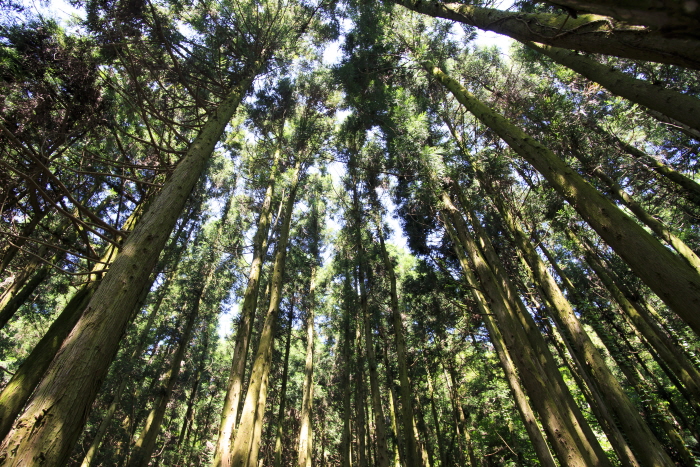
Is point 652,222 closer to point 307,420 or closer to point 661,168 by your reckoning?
point 661,168

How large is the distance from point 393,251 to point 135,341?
14.7 m

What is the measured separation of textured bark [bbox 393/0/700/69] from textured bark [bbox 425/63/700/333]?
1.44m

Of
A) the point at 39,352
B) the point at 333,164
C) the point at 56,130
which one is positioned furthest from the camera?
the point at 333,164

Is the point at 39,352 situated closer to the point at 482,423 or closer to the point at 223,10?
the point at 223,10

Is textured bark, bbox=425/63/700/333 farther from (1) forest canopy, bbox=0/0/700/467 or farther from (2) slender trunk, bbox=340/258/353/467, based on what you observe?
(2) slender trunk, bbox=340/258/353/467

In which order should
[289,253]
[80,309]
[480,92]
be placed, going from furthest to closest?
1. [289,253]
2. [480,92]
3. [80,309]

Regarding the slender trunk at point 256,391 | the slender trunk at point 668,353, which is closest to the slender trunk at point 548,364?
the slender trunk at point 668,353

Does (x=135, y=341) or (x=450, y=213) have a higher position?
(x=135, y=341)

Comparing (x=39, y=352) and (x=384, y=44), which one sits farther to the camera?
(x=384, y=44)

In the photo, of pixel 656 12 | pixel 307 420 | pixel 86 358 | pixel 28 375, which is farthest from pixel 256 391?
pixel 656 12

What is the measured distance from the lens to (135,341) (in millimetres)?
14250

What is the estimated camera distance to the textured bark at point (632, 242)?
2.28 metres

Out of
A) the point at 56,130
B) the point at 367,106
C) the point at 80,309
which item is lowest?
the point at 80,309

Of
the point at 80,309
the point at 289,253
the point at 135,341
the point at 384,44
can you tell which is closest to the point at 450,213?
the point at 384,44
